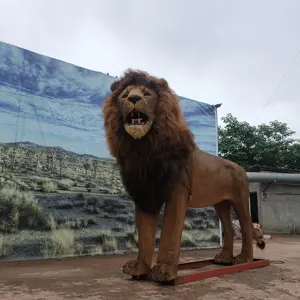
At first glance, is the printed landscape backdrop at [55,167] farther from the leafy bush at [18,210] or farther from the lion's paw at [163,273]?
the lion's paw at [163,273]

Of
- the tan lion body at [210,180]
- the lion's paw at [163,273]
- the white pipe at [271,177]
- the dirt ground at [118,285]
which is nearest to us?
the dirt ground at [118,285]

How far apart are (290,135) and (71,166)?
14006 millimetres

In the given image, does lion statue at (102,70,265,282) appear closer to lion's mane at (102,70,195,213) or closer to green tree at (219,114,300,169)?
lion's mane at (102,70,195,213)

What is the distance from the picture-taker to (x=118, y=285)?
11.4 ft

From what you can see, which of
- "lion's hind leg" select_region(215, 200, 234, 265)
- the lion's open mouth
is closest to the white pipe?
"lion's hind leg" select_region(215, 200, 234, 265)

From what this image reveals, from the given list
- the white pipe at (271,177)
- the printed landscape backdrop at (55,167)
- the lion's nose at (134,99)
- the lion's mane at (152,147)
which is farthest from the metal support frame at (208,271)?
the white pipe at (271,177)

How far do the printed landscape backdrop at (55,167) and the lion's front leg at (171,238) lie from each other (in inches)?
108

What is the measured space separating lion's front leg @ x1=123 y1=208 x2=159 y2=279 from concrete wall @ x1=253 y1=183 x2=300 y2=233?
10.3 metres

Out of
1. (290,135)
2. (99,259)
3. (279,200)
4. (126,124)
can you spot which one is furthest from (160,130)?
(290,135)

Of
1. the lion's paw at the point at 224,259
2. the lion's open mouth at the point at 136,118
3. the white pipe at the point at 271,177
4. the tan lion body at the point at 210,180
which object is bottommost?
the lion's paw at the point at 224,259

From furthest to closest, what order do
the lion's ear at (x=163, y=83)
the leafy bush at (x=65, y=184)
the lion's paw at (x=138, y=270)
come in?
1. the leafy bush at (x=65, y=184)
2. the lion's ear at (x=163, y=83)
3. the lion's paw at (x=138, y=270)

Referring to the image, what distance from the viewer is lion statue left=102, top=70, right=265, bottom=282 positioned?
11.7ft

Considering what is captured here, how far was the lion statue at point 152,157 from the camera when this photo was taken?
356cm

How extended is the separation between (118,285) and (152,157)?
126cm
